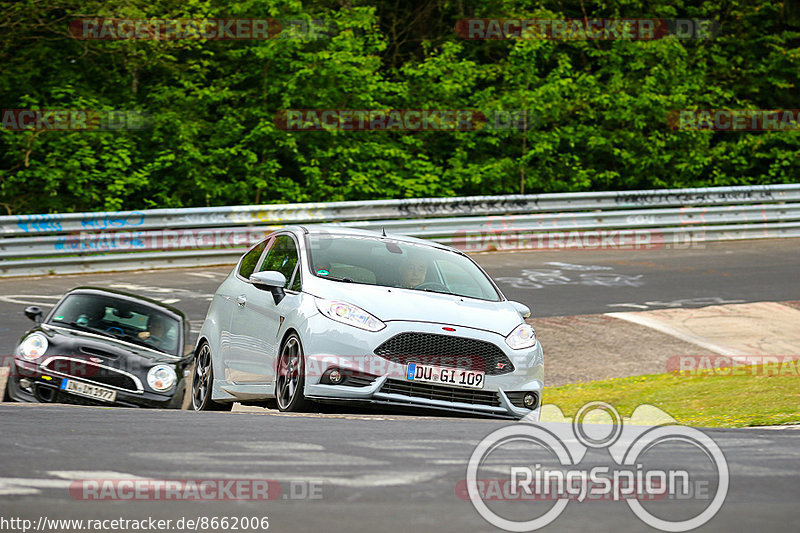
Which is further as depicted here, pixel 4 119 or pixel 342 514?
pixel 4 119

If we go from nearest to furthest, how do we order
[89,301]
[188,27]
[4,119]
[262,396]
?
[262,396]
[89,301]
[4,119]
[188,27]

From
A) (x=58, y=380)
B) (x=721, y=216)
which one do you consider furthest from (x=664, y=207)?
(x=58, y=380)

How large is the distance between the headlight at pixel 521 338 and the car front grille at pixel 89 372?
153 inches

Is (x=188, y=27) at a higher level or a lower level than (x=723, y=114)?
higher

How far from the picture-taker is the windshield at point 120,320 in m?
11.2

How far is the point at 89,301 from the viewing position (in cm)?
1154

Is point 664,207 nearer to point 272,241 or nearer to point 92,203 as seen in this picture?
point 92,203

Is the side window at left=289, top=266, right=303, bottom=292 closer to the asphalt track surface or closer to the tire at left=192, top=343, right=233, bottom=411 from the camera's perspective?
the asphalt track surface

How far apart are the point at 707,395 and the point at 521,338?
3.54m

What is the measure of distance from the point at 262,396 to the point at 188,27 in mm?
14785

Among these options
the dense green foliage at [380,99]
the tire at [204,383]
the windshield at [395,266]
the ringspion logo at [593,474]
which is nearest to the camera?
the ringspion logo at [593,474]

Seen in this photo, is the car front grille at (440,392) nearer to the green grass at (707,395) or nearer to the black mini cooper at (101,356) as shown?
the green grass at (707,395)

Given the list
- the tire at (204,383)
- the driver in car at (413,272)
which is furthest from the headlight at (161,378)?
the driver in car at (413,272)

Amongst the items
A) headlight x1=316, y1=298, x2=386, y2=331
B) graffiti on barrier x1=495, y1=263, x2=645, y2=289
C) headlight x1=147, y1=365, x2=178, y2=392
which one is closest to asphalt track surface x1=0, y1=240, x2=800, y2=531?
headlight x1=316, y1=298, x2=386, y2=331
